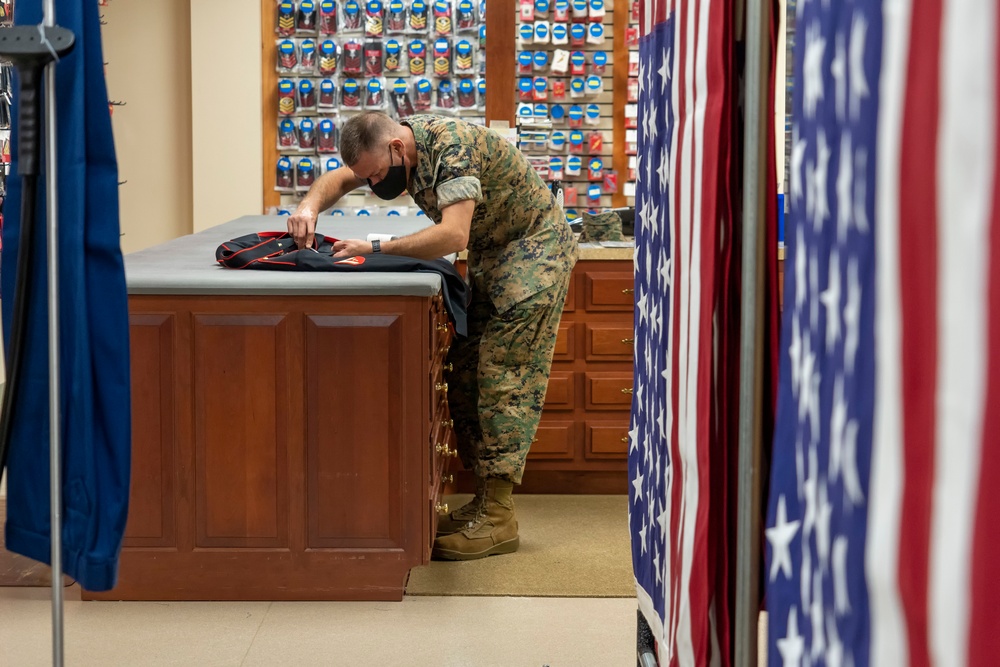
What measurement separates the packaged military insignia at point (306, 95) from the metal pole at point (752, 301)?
5.68 m

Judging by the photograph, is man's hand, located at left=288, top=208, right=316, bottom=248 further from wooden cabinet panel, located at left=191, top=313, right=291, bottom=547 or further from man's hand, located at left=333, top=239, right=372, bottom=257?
wooden cabinet panel, located at left=191, top=313, right=291, bottom=547

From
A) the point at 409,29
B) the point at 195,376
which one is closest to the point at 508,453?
the point at 195,376

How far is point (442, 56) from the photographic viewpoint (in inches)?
263

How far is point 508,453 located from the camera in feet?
13.6

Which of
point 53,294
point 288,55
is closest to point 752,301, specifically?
point 53,294

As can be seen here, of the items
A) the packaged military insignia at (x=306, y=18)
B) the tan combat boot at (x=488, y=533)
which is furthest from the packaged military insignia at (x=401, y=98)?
the tan combat boot at (x=488, y=533)

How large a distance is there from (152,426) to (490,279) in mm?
1284

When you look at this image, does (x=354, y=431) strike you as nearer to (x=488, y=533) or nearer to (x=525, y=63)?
(x=488, y=533)

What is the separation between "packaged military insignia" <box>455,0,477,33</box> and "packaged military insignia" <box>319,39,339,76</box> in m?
0.71

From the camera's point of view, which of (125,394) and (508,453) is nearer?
(125,394)

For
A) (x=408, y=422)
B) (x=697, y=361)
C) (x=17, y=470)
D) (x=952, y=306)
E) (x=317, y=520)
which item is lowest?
(x=317, y=520)

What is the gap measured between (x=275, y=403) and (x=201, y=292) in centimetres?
38

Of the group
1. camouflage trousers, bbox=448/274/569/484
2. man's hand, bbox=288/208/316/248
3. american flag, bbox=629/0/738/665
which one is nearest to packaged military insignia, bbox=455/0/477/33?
camouflage trousers, bbox=448/274/569/484

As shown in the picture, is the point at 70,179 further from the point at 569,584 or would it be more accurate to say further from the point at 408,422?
the point at 569,584
